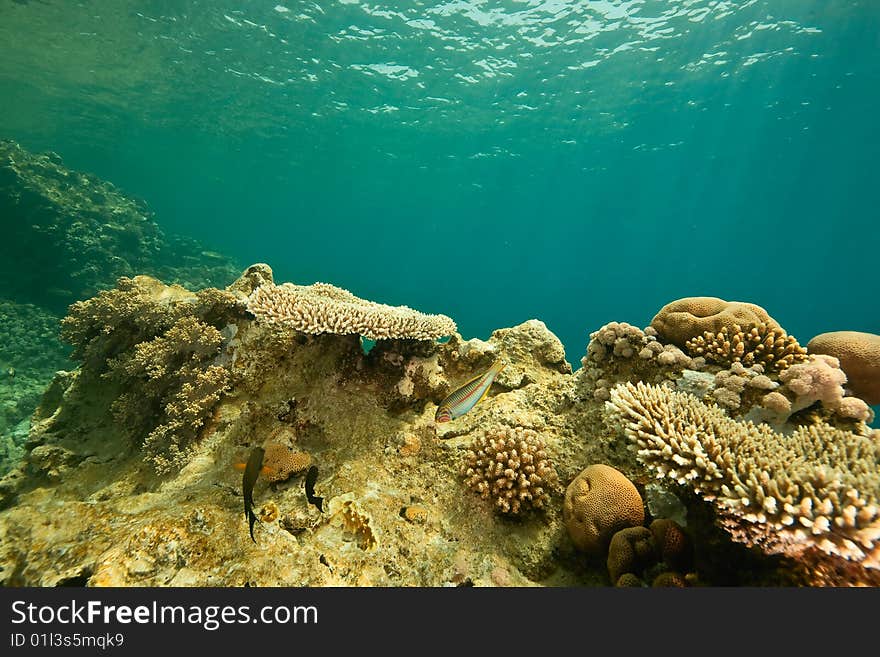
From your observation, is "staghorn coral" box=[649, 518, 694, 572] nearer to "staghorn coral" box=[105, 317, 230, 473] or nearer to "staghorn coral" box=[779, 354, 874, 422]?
"staghorn coral" box=[779, 354, 874, 422]

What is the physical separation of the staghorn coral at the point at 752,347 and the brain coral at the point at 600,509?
1.76 m

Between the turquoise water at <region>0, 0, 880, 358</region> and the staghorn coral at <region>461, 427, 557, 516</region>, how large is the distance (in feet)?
81.8

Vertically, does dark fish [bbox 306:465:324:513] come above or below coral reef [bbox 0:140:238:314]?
above

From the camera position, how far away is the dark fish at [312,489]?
3.15 meters

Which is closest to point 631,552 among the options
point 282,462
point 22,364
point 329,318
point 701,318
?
point 701,318

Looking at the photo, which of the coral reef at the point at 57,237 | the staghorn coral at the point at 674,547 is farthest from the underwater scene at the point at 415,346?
the coral reef at the point at 57,237

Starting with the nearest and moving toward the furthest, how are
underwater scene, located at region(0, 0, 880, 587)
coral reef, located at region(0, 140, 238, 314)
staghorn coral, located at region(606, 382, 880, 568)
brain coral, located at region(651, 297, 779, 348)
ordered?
staghorn coral, located at region(606, 382, 880, 568) → underwater scene, located at region(0, 0, 880, 587) → brain coral, located at region(651, 297, 779, 348) → coral reef, located at region(0, 140, 238, 314)

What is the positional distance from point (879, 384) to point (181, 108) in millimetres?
50413

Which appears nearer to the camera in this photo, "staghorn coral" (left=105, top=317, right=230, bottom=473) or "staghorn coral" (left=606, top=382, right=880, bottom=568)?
"staghorn coral" (left=606, top=382, right=880, bottom=568)

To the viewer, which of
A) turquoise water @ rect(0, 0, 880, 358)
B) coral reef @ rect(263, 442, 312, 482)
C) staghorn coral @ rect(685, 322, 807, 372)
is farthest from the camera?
turquoise water @ rect(0, 0, 880, 358)

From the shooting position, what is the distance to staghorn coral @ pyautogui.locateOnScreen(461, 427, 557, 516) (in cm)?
347

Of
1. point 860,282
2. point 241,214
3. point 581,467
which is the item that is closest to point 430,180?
point 581,467

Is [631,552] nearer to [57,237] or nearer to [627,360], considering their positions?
[627,360]

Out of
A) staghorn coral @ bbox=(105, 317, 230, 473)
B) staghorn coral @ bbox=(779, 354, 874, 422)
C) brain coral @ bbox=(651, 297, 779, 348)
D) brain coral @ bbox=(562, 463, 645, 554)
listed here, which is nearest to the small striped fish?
brain coral @ bbox=(562, 463, 645, 554)
